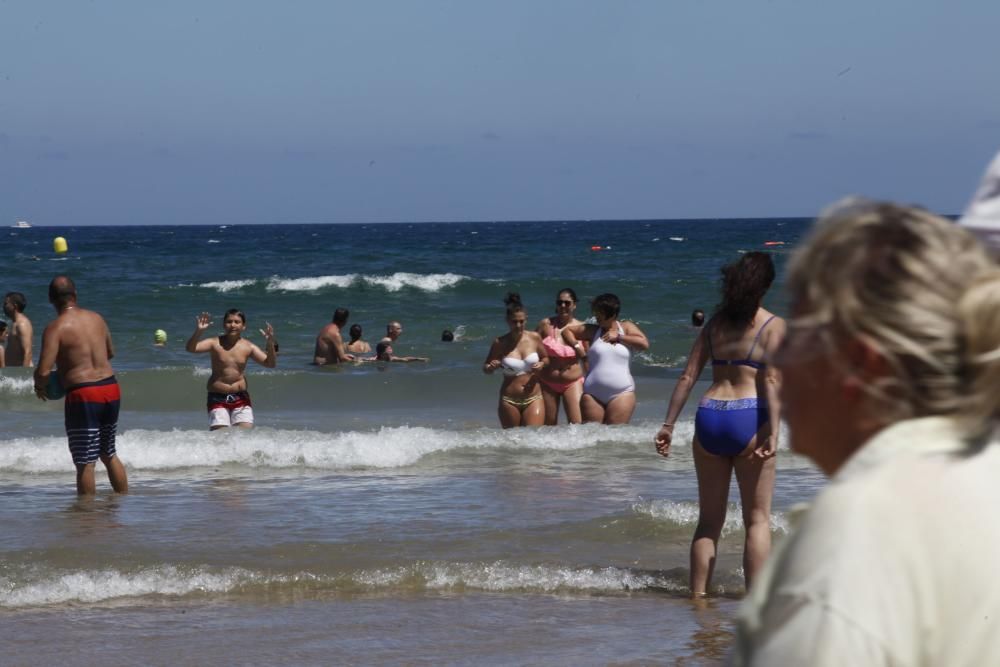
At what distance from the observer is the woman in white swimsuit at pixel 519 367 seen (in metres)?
10.7

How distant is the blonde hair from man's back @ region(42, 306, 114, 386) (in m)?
7.83

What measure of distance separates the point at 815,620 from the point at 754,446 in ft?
14.7

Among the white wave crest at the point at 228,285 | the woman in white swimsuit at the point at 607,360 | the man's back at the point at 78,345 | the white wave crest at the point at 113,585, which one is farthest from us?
the white wave crest at the point at 228,285

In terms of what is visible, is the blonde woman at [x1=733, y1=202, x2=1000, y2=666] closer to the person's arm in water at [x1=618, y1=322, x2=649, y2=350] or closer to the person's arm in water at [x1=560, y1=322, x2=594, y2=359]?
the person's arm in water at [x1=618, y1=322, x2=649, y2=350]

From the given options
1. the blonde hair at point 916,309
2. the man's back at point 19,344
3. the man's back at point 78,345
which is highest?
the blonde hair at point 916,309

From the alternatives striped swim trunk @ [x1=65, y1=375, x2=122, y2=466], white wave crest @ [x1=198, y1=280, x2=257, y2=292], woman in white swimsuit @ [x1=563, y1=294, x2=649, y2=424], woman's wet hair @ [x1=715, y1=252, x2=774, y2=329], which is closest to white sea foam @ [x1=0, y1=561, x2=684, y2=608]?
woman's wet hair @ [x1=715, y1=252, x2=774, y2=329]

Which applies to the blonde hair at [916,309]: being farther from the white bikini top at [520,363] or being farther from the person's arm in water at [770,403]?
the white bikini top at [520,363]

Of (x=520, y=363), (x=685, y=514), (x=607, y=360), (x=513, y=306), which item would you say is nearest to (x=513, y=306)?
(x=513, y=306)

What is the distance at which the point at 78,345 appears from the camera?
340 inches

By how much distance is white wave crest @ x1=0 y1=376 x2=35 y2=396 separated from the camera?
15258 mm

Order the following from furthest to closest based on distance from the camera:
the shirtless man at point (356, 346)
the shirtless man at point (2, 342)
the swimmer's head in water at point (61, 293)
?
the shirtless man at point (356, 346), the shirtless man at point (2, 342), the swimmer's head in water at point (61, 293)

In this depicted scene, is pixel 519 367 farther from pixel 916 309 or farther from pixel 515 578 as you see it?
pixel 916 309

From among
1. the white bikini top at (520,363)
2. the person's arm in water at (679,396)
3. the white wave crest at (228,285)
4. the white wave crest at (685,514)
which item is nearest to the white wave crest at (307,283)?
the white wave crest at (228,285)

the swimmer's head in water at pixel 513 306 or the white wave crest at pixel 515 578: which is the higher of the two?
the swimmer's head in water at pixel 513 306
